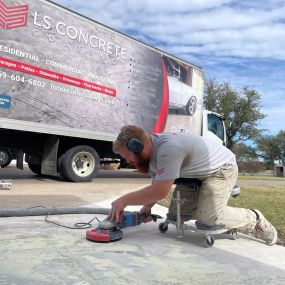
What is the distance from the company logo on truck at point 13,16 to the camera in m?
8.85

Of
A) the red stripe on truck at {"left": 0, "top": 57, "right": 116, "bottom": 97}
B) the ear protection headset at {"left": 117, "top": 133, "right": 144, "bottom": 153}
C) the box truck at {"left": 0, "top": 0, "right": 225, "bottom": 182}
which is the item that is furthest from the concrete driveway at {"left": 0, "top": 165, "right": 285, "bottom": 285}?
the box truck at {"left": 0, "top": 0, "right": 225, "bottom": 182}

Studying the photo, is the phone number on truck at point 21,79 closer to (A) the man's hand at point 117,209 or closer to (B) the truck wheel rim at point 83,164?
(B) the truck wheel rim at point 83,164

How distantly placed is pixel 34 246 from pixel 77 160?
24.7 feet

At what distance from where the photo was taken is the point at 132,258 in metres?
3.58

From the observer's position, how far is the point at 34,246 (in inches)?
150

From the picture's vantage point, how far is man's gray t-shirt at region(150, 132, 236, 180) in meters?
3.70

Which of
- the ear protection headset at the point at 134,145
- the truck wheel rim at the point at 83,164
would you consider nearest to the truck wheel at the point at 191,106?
the truck wheel rim at the point at 83,164

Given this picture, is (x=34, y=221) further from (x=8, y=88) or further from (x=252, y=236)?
(x=8, y=88)

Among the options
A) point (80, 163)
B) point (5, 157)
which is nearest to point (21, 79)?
point (80, 163)

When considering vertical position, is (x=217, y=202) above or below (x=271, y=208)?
above

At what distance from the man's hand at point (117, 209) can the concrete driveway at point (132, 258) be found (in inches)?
9.1

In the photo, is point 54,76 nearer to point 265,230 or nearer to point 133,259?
point 265,230

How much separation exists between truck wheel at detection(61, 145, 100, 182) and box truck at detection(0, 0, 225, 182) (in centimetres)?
3

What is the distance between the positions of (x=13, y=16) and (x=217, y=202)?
6.85 metres
